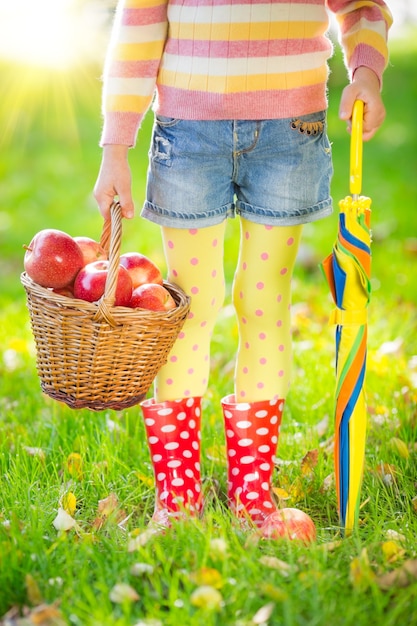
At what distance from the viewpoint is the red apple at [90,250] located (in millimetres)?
2014

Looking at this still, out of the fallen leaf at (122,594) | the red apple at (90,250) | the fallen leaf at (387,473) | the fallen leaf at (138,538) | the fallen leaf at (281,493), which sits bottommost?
the fallen leaf at (122,594)

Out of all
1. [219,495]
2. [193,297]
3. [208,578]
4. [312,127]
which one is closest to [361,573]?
[208,578]

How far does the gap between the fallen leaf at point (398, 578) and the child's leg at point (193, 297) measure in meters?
0.71

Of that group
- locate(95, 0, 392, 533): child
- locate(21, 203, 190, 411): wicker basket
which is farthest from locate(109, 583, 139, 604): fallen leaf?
locate(21, 203, 190, 411): wicker basket

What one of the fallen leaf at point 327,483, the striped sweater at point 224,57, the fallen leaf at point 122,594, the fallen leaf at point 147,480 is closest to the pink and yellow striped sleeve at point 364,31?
the striped sweater at point 224,57

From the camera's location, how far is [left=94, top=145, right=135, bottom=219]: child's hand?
1.97 metres

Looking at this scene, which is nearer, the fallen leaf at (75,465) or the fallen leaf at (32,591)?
the fallen leaf at (32,591)

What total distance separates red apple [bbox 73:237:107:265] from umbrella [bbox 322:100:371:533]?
56 cm

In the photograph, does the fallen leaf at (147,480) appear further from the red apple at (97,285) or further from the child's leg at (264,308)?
the red apple at (97,285)

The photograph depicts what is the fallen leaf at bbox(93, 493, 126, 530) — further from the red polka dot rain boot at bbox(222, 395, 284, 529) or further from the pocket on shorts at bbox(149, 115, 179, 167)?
the pocket on shorts at bbox(149, 115, 179, 167)

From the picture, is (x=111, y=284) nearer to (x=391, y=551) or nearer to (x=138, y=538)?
(x=138, y=538)

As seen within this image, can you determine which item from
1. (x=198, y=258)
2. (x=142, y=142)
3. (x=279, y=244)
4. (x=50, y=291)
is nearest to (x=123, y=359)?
(x=50, y=291)

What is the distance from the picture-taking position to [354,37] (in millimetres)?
2018

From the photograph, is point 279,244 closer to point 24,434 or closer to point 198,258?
point 198,258
